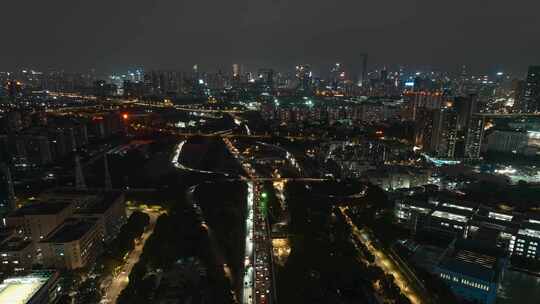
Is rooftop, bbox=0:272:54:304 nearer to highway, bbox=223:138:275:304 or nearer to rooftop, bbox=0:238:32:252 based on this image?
rooftop, bbox=0:238:32:252

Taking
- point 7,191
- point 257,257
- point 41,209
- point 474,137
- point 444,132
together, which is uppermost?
point 444,132

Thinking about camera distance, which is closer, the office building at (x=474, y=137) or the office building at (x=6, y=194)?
the office building at (x=6, y=194)

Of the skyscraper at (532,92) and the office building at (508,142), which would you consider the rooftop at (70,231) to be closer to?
the office building at (508,142)

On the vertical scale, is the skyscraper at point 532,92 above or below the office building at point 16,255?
above

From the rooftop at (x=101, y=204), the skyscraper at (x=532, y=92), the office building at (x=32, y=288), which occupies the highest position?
the skyscraper at (x=532, y=92)

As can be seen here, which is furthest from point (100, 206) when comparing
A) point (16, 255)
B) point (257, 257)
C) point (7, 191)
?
point (257, 257)

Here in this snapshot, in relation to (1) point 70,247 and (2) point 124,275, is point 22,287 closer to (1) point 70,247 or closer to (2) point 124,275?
(1) point 70,247

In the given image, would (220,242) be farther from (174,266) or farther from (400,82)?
(400,82)

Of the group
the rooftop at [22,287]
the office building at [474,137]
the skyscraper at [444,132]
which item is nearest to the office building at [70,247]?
the rooftop at [22,287]
